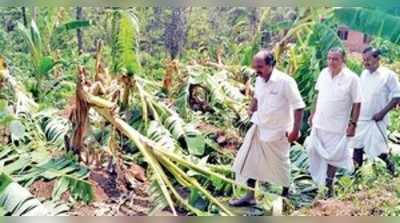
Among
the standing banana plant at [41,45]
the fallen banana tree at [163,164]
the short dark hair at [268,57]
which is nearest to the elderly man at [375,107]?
the short dark hair at [268,57]

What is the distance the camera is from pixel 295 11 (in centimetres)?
219

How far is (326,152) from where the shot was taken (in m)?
2.24

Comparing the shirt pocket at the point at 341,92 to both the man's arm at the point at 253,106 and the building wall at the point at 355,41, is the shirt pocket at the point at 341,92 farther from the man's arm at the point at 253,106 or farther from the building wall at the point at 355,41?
the man's arm at the point at 253,106

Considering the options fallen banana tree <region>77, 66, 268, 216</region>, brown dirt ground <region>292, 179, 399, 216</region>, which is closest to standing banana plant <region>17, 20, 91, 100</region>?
fallen banana tree <region>77, 66, 268, 216</region>

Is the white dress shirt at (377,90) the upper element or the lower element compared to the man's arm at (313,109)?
upper

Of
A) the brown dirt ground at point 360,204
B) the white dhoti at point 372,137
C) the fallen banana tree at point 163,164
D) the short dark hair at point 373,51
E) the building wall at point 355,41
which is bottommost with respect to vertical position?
the brown dirt ground at point 360,204

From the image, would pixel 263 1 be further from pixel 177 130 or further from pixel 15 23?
pixel 15 23

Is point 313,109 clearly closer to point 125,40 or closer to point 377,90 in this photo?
point 377,90

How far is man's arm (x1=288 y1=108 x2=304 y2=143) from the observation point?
2207mm

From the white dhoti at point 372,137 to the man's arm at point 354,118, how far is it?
0.06 ft

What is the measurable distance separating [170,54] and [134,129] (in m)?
0.28

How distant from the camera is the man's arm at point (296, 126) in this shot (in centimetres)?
221

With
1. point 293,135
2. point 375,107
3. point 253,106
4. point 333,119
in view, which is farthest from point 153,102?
point 375,107

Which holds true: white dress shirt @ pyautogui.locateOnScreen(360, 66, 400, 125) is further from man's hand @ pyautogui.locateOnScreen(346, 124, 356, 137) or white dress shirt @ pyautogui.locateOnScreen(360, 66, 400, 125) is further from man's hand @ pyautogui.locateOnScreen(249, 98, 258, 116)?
man's hand @ pyautogui.locateOnScreen(249, 98, 258, 116)
